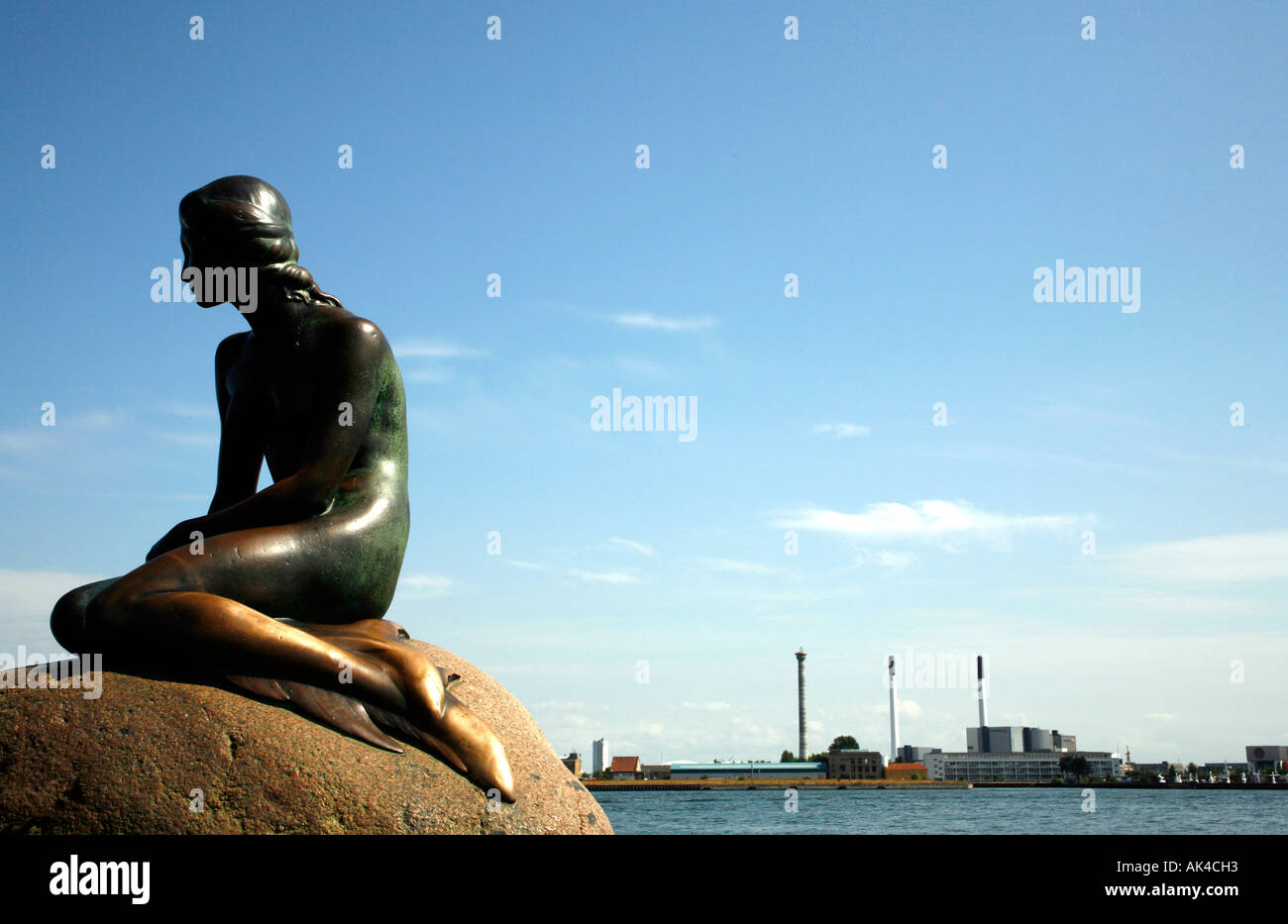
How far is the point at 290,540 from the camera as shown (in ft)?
A: 18.6

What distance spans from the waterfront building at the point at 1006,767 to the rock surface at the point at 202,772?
371ft

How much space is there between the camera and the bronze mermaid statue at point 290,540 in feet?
17.3

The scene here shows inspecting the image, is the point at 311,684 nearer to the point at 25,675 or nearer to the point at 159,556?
the point at 159,556

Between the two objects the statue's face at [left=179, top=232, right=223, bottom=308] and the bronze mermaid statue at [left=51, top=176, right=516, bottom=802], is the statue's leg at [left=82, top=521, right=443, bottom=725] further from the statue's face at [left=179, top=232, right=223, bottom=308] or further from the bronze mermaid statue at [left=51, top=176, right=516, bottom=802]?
the statue's face at [left=179, top=232, right=223, bottom=308]

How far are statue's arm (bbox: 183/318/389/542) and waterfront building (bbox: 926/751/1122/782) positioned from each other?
113 metres

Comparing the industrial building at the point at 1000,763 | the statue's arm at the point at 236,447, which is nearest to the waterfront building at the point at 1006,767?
the industrial building at the point at 1000,763

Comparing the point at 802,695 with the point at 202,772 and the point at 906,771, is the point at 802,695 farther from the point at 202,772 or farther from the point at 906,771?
the point at 202,772

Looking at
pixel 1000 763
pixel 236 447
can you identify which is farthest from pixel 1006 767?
pixel 236 447

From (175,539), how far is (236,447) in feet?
2.71
